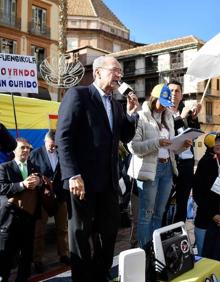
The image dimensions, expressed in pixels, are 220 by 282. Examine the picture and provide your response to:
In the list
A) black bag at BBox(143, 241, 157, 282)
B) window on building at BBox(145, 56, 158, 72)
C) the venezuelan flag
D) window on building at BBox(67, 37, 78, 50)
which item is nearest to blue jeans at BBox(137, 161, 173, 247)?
black bag at BBox(143, 241, 157, 282)

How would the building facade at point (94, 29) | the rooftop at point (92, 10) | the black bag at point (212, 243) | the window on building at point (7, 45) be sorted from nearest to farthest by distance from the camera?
the black bag at point (212, 243) < the window on building at point (7, 45) < the building facade at point (94, 29) < the rooftop at point (92, 10)

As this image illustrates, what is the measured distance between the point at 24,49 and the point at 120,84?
25561 millimetres

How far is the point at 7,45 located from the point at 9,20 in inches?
67.1

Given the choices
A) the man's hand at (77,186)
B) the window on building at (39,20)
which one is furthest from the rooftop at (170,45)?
the man's hand at (77,186)

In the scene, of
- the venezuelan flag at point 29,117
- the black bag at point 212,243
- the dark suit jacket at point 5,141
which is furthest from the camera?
the venezuelan flag at point 29,117

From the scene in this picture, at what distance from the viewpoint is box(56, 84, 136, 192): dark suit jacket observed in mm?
2779

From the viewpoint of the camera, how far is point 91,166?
113 inches

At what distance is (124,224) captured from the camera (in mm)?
5727

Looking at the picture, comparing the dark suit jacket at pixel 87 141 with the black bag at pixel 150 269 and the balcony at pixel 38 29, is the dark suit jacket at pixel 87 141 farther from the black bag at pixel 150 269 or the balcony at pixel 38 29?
the balcony at pixel 38 29

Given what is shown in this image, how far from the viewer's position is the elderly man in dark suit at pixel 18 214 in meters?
3.47

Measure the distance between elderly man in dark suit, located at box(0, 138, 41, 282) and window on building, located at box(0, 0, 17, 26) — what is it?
2471 cm

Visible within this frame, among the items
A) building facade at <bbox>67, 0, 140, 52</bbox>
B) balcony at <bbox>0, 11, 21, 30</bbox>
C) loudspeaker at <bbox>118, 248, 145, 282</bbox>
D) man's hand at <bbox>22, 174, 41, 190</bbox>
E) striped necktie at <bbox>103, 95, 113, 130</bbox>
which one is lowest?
loudspeaker at <bbox>118, 248, 145, 282</bbox>

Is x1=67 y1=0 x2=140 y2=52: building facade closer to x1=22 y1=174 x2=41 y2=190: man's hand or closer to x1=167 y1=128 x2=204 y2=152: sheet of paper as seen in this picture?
x1=167 y1=128 x2=204 y2=152: sheet of paper

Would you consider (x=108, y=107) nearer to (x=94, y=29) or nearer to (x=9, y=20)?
(x=9, y=20)
